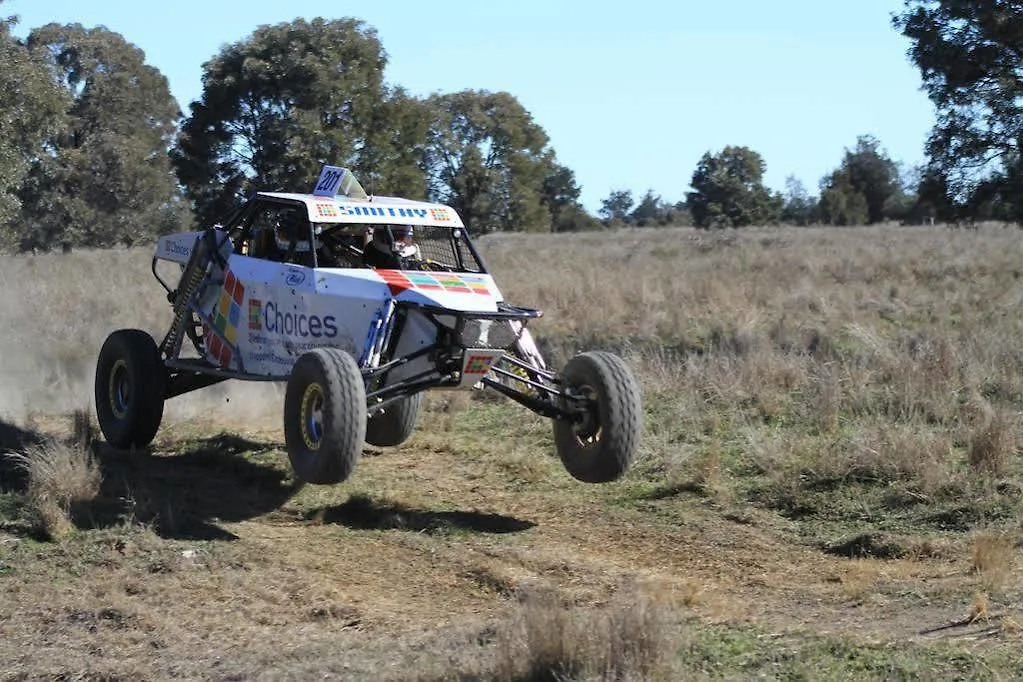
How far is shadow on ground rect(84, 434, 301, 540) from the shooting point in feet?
29.6

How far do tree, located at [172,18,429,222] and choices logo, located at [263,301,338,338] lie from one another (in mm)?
12843

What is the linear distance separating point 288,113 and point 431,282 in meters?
14.2

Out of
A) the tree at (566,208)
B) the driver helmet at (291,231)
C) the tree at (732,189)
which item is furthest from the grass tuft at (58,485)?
the tree at (566,208)

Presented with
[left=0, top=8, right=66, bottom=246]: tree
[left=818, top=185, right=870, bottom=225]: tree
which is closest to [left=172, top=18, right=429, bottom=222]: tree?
[left=0, top=8, right=66, bottom=246]: tree

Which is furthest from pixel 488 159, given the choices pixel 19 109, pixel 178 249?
pixel 178 249

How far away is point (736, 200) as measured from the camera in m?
54.9

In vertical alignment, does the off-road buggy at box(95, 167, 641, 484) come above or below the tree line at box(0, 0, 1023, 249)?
below

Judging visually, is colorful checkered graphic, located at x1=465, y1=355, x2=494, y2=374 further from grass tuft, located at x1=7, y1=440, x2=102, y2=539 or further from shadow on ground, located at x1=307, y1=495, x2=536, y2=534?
grass tuft, located at x1=7, y1=440, x2=102, y2=539

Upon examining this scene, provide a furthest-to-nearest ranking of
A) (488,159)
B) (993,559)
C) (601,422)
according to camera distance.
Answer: (488,159)
(601,422)
(993,559)

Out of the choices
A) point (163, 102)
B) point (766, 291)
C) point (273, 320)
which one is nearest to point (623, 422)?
point (273, 320)

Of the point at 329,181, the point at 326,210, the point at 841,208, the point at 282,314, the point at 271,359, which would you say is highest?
the point at 841,208

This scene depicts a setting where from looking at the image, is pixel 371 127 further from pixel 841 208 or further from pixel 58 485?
pixel 841 208

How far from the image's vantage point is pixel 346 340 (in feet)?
31.0

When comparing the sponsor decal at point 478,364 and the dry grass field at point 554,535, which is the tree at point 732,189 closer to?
the dry grass field at point 554,535
